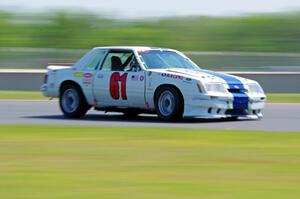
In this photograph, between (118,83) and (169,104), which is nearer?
(169,104)

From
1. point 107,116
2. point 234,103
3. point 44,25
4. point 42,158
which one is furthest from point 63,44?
Result: point 42,158

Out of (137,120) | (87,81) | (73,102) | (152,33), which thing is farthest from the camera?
(152,33)

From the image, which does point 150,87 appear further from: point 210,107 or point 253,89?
point 253,89

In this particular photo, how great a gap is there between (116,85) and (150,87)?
80 centimetres

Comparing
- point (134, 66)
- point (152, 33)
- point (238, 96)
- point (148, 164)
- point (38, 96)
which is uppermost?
point (152, 33)

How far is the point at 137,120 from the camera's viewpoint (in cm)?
1789

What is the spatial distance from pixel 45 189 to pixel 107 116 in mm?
10069

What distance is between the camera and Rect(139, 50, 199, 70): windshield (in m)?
17.7

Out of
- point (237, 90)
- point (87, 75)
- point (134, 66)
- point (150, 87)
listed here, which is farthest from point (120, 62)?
point (237, 90)

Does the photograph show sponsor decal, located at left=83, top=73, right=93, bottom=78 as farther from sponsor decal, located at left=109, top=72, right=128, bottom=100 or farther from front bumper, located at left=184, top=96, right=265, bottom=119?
front bumper, located at left=184, top=96, right=265, bottom=119

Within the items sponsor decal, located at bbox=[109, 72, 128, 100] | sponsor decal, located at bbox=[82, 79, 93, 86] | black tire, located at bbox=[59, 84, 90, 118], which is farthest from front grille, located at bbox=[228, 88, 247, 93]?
black tire, located at bbox=[59, 84, 90, 118]

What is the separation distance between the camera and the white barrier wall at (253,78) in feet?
94.0

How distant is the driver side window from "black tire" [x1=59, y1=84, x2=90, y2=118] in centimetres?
76

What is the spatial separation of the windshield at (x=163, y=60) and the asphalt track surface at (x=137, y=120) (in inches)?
39.9
